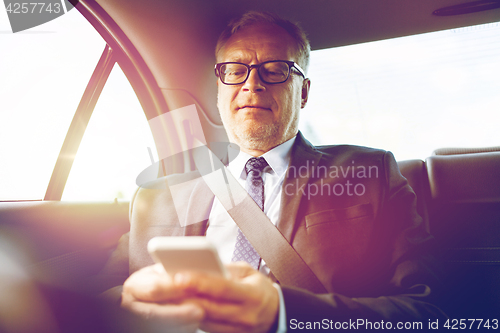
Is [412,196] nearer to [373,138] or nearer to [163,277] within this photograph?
[373,138]

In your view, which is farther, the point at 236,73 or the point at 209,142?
the point at 209,142

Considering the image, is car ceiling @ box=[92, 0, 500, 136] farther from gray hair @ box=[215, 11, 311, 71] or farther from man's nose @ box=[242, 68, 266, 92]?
man's nose @ box=[242, 68, 266, 92]

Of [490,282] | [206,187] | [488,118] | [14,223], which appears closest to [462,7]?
[488,118]

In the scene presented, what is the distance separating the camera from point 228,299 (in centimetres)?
50

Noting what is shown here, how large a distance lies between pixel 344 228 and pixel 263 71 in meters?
0.80

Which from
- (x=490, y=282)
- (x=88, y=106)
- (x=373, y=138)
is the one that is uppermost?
(x=88, y=106)

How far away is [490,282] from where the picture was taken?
1.29 metres

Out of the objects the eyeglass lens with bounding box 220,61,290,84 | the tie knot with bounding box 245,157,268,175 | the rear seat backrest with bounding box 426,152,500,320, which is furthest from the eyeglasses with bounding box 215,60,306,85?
the rear seat backrest with bounding box 426,152,500,320

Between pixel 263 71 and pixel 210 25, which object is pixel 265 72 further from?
pixel 210 25

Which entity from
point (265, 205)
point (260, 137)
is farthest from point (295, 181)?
point (260, 137)

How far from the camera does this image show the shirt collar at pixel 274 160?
134 centimetres

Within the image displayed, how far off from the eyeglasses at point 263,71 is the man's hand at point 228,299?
105 cm

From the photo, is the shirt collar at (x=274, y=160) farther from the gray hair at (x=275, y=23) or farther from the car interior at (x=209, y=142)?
the gray hair at (x=275, y=23)

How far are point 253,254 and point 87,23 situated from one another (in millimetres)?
1362
